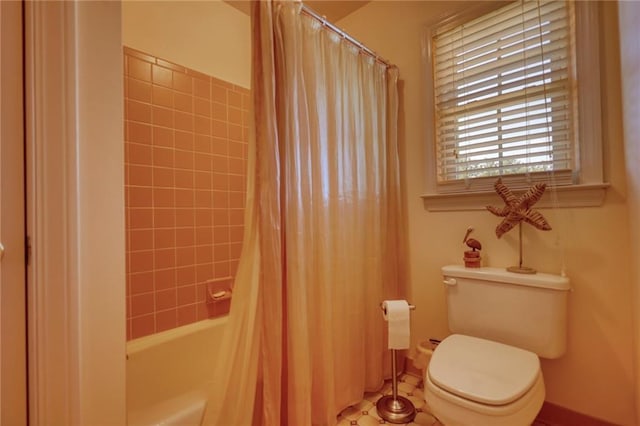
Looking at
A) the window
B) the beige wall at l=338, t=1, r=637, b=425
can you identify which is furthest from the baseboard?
the window

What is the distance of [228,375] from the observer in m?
1.11

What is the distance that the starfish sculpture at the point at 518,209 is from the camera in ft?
4.24

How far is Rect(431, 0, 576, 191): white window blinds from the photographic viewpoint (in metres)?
1.34

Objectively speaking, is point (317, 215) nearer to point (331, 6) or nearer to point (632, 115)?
point (632, 115)

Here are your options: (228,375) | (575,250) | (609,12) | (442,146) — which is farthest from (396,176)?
(228,375)

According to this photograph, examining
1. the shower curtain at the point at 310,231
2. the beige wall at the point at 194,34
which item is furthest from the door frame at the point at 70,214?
the beige wall at the point at 194,34

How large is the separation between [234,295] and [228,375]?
0.31 m

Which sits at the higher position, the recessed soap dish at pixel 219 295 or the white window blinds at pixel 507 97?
the white window blinds at pixel 507 97

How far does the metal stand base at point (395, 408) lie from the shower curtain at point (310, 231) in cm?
11

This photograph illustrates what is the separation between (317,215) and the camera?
1297 millimetres

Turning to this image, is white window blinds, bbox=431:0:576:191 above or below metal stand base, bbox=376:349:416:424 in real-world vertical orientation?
above

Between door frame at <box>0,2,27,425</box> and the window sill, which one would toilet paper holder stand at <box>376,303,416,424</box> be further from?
door frame at <box>0,2,27,425</box>

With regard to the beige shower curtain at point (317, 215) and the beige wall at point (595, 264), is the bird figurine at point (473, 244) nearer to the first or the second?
the beige wall at point (595, 264)

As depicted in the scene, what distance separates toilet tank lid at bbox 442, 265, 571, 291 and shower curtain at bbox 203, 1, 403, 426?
389 millimetres
